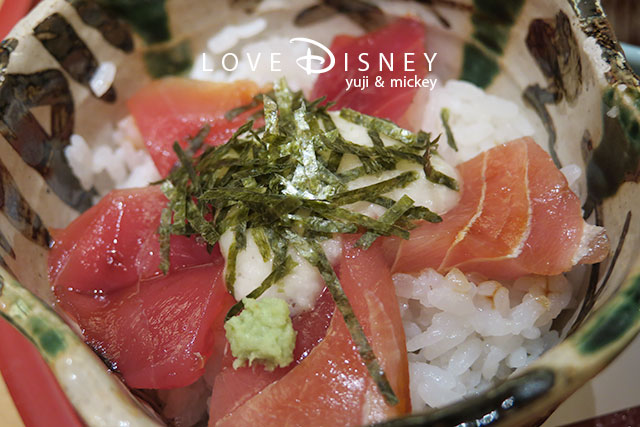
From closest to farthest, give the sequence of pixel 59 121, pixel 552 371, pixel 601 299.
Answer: pixel 552 371 → pixel 601 299 → pixel 59 121

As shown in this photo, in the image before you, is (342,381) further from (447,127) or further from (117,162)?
(117,162)

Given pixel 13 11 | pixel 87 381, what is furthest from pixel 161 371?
pixel 13 11

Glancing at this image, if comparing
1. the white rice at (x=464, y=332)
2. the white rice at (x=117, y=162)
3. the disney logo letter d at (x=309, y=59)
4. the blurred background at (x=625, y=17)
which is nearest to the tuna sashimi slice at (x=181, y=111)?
the white rice at (x=117, y=162)

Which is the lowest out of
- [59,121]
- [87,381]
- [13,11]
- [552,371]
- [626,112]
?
[552,371]

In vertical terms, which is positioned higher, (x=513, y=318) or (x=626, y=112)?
(x=626, y=112)

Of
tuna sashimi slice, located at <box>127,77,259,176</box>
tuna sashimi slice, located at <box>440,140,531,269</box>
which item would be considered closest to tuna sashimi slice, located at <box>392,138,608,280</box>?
tuna sashimi slice, located at <box>440,140,531,269</box>

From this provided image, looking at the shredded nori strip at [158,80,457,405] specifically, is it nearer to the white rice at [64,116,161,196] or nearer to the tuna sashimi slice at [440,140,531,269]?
the tuna sashimi slice at [440,140,531,269]

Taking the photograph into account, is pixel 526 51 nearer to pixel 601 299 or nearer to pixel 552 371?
pixel 601 299

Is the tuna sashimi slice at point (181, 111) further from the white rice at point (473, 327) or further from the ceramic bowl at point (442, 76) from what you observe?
the white rice at point (473, 327)
